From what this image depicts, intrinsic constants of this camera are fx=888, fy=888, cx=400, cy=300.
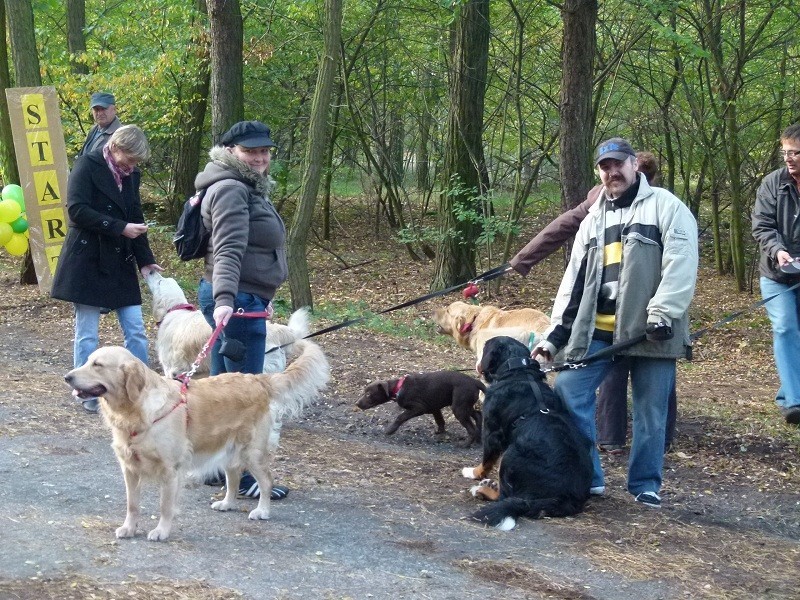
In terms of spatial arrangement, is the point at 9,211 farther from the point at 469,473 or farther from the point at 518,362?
the point at 518,362

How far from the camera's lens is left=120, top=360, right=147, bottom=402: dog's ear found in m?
4.36

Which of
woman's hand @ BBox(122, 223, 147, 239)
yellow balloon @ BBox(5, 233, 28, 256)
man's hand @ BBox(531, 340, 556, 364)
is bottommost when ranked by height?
man's hand @ BBox(531, 340, 556, 364)

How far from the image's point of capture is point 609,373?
256 inches

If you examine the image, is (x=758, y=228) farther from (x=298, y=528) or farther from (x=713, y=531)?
(x=298, y=528)

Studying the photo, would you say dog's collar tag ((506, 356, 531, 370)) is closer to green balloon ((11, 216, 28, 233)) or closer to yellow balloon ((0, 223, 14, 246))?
yellow balloon ((0, 223, 14, 246))

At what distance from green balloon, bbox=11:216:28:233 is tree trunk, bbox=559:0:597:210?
22.0 feet

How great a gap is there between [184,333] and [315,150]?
Result: 14.6 ft

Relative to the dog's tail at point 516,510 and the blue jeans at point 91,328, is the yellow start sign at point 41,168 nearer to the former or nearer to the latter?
the blue jeans at point 91,328

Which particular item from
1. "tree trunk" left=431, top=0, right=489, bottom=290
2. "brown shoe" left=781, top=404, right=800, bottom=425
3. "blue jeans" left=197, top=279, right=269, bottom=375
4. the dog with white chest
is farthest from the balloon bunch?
"brown shoe" left=781, top=404, right=800, bottom=425

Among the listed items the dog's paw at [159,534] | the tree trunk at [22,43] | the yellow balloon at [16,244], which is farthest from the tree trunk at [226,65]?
the dog's paw at [159,534]

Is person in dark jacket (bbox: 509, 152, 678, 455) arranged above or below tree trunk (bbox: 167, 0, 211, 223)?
below

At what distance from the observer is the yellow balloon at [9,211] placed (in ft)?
34.7

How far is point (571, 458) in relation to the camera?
525 centimetres

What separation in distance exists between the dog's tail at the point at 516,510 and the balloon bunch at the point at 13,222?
25.3 feet
